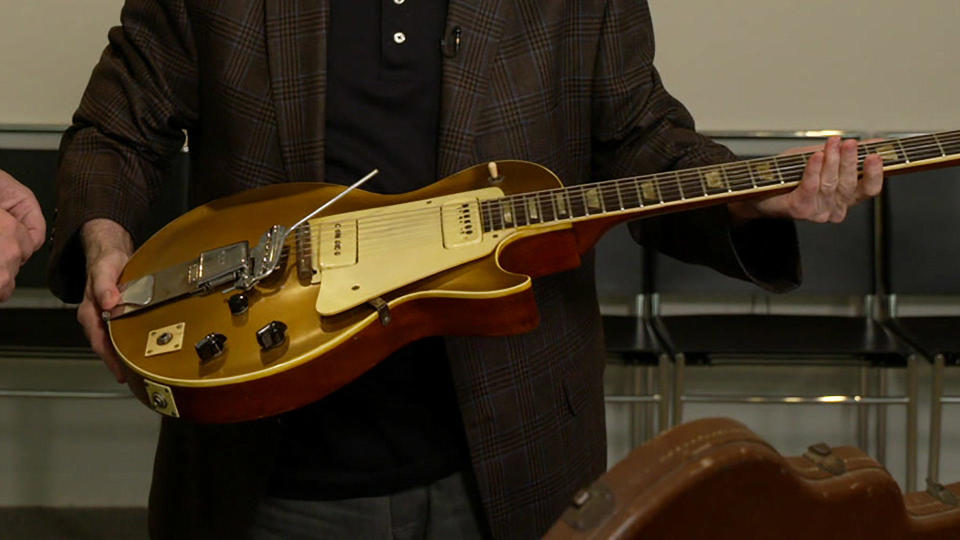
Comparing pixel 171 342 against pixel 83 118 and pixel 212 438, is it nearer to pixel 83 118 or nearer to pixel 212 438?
pixel 212 438

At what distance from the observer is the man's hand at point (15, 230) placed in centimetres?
132

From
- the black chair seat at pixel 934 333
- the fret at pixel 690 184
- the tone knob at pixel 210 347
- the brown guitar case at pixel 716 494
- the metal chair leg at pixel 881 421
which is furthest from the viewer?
the metal chair leg at pixel 881 421

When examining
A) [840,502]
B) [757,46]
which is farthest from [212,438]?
[757,46]

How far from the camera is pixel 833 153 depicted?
1.26 metres

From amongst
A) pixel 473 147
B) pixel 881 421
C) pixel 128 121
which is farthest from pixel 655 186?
pixel 881 421

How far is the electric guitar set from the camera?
1.20 metres

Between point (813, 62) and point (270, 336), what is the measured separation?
2.50m

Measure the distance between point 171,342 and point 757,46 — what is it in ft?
8.06

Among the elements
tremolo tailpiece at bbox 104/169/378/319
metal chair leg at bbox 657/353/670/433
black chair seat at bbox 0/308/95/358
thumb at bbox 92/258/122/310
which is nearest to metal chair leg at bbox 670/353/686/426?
metal chair leg at bbox 657/353/670/433

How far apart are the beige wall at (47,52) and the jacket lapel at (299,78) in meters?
1.93

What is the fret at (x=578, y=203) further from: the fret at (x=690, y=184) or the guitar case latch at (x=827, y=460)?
the guitar case latch at (x=827, y=460)

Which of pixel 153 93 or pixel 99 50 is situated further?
pixel 99 50

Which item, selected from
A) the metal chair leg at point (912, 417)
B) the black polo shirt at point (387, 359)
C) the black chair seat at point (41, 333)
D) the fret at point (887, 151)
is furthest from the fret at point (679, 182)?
the black chair seat at point (41, 333)

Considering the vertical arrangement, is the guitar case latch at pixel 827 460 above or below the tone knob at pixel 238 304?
above
